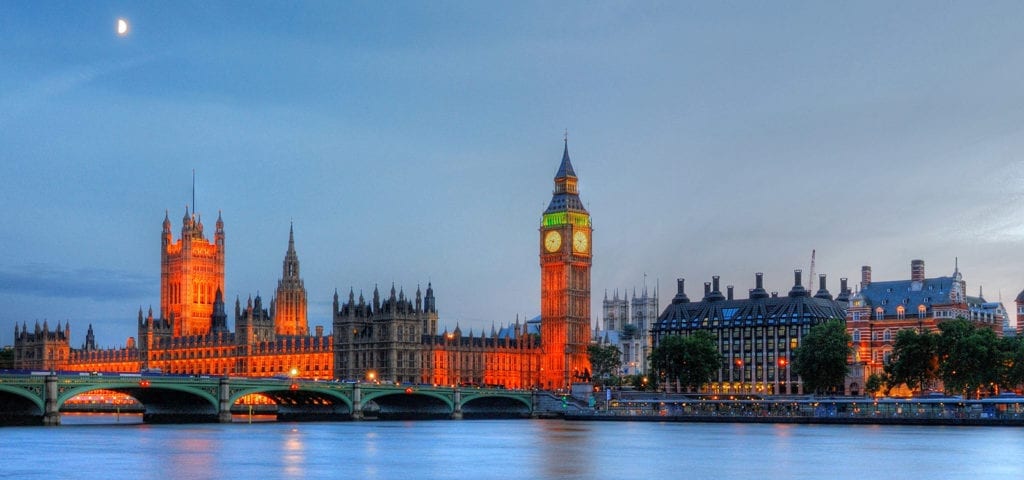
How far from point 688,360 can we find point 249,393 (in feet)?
203

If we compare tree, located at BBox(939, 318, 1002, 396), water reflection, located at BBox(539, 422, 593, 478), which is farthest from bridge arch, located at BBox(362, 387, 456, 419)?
tree, located at BBox(939, 318, 1002, 396)

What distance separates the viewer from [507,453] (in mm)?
82875

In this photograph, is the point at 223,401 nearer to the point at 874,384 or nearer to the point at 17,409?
the point at 17,409

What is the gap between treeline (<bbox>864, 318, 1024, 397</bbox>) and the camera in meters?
133

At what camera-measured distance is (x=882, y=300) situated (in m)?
173

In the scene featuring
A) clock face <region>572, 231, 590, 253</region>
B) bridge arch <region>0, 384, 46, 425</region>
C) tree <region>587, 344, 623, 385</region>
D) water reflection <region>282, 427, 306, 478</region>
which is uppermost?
clock face <region>572, 231, 590, 253</region>

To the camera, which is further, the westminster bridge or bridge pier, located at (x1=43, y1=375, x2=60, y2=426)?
the westminster bridge

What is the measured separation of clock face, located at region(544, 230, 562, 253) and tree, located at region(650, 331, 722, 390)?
95.3 feet

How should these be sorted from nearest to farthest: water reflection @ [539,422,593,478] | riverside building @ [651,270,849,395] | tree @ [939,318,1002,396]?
water reflection @ [539,422,593,478]
tree @ [939,318,1002,396]
riverside building @ [651,270,849,395]

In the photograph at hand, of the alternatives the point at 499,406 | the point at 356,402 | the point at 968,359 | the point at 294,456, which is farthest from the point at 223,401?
the point at 968,359

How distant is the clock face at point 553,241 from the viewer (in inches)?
7781

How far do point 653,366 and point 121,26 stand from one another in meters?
123

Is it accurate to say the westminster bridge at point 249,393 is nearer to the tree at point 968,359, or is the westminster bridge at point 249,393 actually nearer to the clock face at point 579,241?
the clock face at point 579,241

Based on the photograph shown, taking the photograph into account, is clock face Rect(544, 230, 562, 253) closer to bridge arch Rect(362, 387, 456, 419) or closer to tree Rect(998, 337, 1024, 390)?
bridge arch Rect(362, 387, 456, 419)
